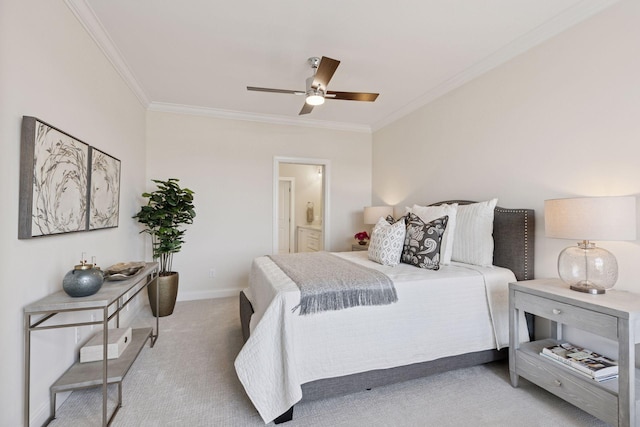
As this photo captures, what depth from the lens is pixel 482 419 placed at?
1673mm

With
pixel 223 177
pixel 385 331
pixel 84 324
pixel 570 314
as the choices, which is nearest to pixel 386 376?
pixel 385 331

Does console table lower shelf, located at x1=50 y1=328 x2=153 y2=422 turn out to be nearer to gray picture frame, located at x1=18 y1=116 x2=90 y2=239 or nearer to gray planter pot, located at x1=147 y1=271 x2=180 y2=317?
gray picture frame, located at x1=18 y1=116 x2=90 y2=239

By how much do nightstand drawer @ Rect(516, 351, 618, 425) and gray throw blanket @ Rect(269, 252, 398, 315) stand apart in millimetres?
967

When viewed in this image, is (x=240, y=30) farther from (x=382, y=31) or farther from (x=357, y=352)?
(x=357, y=352)

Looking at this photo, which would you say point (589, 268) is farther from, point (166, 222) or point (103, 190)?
point (166, 222)

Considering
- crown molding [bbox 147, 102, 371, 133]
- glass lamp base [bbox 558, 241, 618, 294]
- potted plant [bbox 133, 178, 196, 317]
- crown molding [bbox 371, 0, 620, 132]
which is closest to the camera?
glass lamp base [bbox 558, 241, 618, 294]

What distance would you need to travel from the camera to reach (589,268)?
68.6 inches

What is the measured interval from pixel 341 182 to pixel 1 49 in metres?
3.87

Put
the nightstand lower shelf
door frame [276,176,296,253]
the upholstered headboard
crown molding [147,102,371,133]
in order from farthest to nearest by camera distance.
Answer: door frame [276,176,296,253] < crown molding [147,102,371,133] < the upholstered headboard < the nightstand lower shelf

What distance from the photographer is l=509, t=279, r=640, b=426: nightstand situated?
139 cm

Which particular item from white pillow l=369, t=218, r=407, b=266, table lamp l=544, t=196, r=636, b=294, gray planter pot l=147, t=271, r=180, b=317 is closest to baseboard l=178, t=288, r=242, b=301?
gray planter pot l=147, t=271, r=180, b=317

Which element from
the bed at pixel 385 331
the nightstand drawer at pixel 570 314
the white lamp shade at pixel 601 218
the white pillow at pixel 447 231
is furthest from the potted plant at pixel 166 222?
the white lamp shade at pixel 601 218

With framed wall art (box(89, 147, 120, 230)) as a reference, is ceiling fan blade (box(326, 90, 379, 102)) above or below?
above

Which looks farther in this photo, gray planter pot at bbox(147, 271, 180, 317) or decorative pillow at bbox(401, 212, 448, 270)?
gray planter pot at bbox(147, 271, 180, 317)
